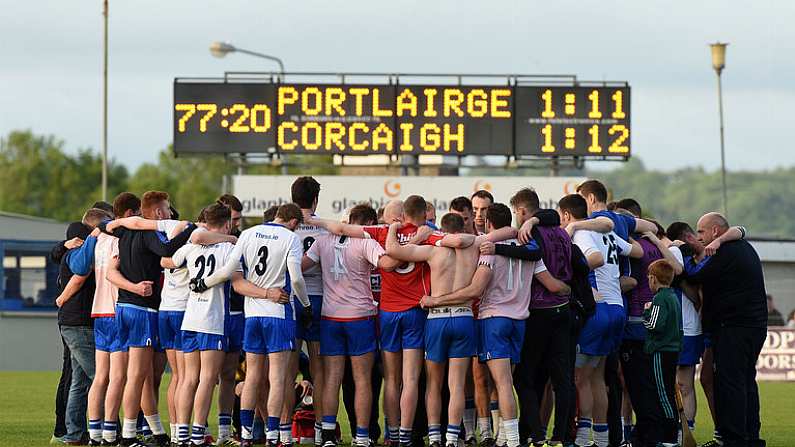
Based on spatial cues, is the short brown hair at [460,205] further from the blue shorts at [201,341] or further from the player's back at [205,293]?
the blue shorts at [201,341]

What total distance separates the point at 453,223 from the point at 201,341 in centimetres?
246

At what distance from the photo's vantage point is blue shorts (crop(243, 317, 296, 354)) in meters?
13.4

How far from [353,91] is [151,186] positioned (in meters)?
70.1

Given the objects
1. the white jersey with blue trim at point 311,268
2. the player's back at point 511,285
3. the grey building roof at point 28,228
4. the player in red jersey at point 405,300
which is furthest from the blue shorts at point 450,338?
the grey building roof at point 28,228

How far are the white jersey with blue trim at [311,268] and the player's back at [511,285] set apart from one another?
1681 mm

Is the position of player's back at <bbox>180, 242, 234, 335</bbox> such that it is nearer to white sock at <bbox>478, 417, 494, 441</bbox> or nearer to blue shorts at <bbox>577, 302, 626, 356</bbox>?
white sock at <bbox>478, 417, 494, 441</bbox>

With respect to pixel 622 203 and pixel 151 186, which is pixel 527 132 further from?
pixel 151 186

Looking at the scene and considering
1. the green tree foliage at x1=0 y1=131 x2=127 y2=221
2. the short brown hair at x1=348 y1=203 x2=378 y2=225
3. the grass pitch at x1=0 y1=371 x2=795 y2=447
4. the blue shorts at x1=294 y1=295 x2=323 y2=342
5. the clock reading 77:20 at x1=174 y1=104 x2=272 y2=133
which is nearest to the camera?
the blue shorts at x1=294 y1=295 x2=323 y2=342

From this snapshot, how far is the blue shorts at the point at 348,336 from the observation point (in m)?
13.9

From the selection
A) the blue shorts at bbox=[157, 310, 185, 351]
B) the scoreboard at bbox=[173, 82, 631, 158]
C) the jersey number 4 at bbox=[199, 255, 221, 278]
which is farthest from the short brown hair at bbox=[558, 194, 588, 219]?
the scoreboard at bbox=[173, 82, 631, 158]

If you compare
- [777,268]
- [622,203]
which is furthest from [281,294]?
[777,268]

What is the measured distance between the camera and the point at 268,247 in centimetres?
1334

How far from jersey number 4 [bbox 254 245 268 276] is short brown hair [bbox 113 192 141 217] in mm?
1396

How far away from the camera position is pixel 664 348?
45.5ft
